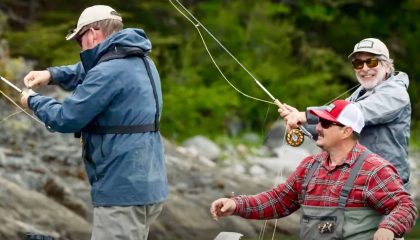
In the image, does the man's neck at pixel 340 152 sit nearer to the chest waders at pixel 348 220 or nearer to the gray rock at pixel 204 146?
the chest waders at pixel 348 220

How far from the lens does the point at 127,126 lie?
5910 millimetres

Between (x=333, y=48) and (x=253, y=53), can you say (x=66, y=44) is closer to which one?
(x=253, y=53)

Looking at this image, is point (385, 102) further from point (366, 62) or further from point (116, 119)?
point (116, 119)

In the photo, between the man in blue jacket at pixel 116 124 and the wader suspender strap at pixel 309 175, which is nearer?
the wader suspender strap at pixel 309 175

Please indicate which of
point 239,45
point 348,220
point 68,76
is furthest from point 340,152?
point 239,45

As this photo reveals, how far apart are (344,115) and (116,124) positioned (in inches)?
41.4

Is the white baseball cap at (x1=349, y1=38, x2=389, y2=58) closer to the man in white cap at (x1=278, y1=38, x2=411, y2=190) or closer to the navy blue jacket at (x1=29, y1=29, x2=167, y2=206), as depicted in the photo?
the man in white cap at (x1=278, y1=38, x2=411, y2=190)

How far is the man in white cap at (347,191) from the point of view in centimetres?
545

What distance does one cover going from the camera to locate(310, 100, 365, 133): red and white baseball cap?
5.61m

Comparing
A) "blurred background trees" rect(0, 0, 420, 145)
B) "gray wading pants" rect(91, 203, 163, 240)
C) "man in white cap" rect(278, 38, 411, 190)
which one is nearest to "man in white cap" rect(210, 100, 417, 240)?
"gray wading pants" rect(91, 203, 163, 240)

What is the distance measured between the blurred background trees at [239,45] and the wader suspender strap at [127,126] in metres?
14.3

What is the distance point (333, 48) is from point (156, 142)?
78.6 feet

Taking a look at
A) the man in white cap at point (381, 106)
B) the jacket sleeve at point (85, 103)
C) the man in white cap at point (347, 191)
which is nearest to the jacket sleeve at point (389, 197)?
the man in white cap at point (347, 191)

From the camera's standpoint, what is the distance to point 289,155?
67.8 feet
